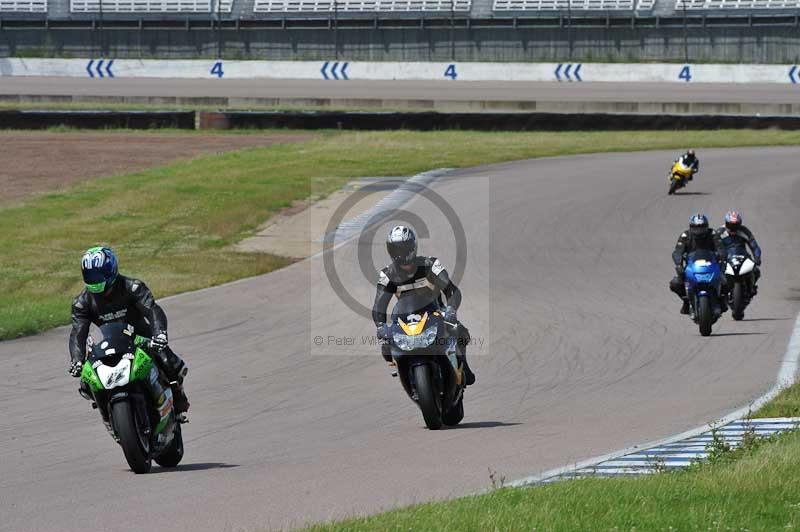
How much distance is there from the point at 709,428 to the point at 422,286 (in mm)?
2504

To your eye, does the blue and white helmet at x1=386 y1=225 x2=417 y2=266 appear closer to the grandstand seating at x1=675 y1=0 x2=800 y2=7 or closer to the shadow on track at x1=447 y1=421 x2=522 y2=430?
the shadow on track at x1=447 y1=421 x2=522 y2=430

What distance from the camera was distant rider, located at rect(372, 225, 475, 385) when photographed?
10117 mm

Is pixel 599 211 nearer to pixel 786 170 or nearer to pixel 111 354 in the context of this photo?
pixel 786 170

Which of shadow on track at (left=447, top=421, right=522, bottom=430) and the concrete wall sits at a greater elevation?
the concrete wall

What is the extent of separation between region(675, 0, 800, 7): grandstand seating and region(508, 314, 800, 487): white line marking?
52.0 meters

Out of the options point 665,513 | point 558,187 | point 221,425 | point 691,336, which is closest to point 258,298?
point 691,336

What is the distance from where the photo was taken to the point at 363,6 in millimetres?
69062

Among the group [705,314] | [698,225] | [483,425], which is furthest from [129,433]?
[698,225]

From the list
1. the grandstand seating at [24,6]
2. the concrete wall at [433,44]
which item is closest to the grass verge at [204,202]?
the concrete wall at [433,44]

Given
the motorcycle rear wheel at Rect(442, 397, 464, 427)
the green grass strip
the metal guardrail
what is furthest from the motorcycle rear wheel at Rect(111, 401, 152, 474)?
the metal guardrail

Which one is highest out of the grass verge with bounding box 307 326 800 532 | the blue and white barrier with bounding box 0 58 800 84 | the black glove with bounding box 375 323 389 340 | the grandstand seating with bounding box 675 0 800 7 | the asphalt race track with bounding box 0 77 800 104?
the grandstand seating with bounding box 675 0 800 7

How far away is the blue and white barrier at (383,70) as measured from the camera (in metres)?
62.9

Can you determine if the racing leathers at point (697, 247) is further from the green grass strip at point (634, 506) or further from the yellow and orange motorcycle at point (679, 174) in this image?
the yellow and orange motorcycle at point (679, 174)

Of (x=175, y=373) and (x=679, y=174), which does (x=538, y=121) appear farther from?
(x=175, y=373)
